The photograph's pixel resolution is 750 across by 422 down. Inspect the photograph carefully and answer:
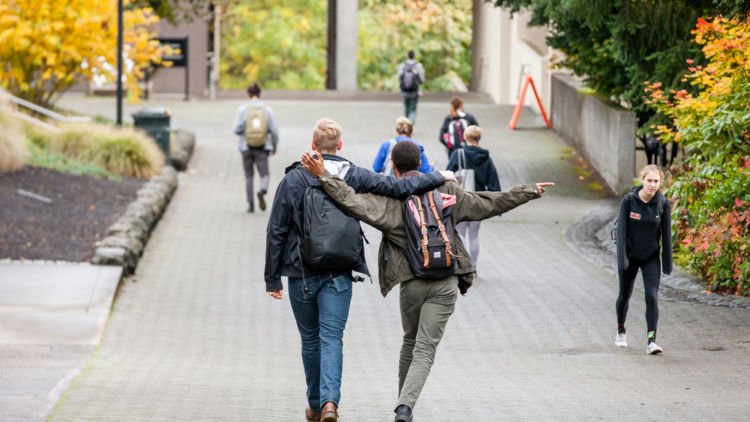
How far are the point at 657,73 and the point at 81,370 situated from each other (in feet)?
32.9

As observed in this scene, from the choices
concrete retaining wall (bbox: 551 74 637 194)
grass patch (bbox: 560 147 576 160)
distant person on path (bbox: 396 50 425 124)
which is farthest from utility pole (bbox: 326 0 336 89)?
grass patch (bbox: 560 147 576 160)

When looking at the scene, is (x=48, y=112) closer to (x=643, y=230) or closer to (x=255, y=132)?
(x=255, y=132)

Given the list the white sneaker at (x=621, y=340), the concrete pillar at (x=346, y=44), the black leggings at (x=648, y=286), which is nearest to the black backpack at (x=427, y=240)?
the black leggings at (x=648, y=286)

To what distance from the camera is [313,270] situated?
775 centimetres

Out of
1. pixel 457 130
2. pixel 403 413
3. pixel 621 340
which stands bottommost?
pixel 621 340

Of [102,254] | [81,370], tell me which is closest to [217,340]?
[81,370]

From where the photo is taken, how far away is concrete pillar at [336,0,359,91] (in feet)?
127

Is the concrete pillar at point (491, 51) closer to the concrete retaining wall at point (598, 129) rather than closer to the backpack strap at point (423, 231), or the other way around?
the concrete retaining wall at point (598, 129)

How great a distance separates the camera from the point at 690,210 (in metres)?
14.0

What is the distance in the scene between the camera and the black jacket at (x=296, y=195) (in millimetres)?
7746

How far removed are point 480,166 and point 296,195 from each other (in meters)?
6.43

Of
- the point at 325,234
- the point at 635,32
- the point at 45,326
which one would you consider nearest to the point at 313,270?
the point at 325,234

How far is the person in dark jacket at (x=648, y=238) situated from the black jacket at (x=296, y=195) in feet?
Result: 10.6

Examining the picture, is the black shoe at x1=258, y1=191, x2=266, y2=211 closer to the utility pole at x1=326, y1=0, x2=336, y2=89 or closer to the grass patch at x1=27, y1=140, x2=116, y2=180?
the grass patch at x1=27, y1=140, x2=116, y2=180
